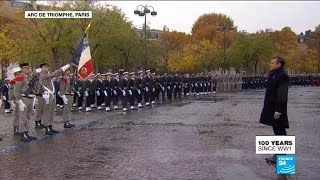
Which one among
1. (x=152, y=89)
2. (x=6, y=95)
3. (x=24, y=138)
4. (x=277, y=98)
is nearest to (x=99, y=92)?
(x=152, y=89)

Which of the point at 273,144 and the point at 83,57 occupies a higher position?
the point at 83,57

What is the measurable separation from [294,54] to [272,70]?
78592 millimetres

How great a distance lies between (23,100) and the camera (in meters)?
13.1

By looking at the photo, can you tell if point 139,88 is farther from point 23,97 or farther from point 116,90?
point 23,97

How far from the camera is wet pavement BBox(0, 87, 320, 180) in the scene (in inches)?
332

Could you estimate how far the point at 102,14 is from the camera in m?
44.0

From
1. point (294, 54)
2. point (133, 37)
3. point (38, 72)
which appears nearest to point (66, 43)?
point (133, 37)

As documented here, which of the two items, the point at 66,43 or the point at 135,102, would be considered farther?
the point at 66,43

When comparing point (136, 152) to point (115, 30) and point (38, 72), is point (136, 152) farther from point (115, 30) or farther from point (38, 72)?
point (115, 30)

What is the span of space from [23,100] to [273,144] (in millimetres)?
8144

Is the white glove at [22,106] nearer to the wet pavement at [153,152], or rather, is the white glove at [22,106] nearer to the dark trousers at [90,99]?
the wet pavement at [153,152]

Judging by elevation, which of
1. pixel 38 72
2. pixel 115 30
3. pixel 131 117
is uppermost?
pixel 115 30

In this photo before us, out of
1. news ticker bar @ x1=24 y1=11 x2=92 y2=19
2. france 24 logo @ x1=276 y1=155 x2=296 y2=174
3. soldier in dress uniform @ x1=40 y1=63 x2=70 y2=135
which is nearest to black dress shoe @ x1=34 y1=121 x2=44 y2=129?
soldier in dress uniform @ x1=40 y1=63 x2=70 y2=135

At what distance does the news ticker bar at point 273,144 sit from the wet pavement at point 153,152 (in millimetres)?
1181
